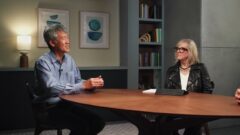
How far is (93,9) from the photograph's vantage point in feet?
17.5

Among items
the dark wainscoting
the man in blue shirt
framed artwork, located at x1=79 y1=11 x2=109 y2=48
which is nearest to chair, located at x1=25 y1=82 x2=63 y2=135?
the man in blue shirt

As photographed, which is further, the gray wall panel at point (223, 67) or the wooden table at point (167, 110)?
the gray wall panel at point (223, 67)

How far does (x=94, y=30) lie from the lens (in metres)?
5.34

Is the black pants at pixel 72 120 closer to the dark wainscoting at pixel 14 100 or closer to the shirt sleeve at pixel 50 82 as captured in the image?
the shirt sleeve at pixel 50 82

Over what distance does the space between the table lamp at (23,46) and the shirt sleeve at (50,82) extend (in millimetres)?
2266

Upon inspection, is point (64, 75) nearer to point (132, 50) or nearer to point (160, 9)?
point (132, 50)

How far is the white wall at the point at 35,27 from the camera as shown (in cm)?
477

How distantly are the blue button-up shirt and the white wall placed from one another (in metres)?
2.36

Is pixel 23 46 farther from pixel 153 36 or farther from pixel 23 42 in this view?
pixel 153 36

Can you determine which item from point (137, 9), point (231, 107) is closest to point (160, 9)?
point (137, 9)

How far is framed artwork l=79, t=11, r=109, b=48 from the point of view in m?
5.28

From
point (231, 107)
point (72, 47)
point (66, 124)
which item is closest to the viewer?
point (231, 107)

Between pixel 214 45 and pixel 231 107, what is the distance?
300cm

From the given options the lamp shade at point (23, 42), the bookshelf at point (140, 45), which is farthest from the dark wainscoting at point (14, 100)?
the bookshelf at point (140, 45)
